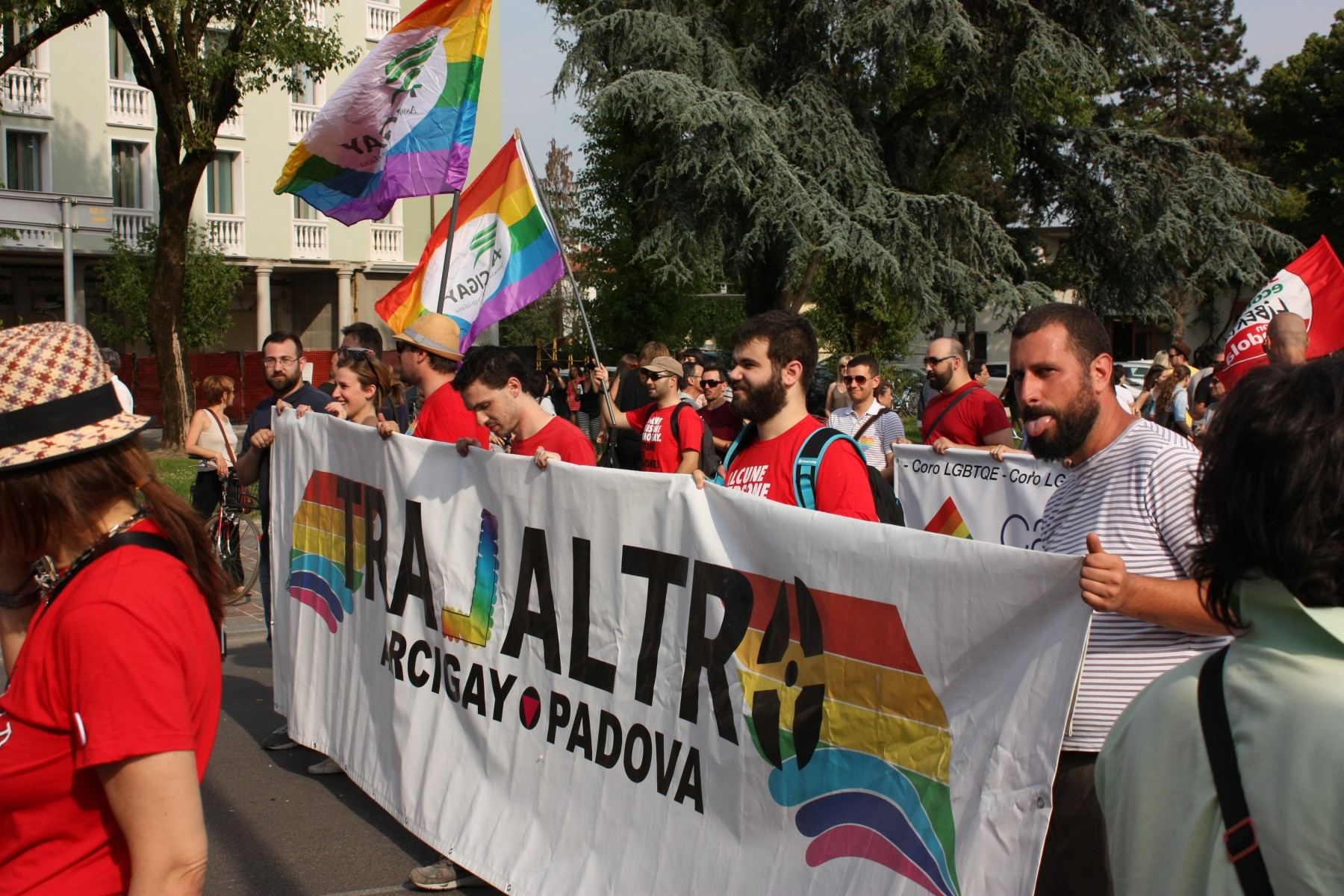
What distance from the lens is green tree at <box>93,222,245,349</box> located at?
88.5 feet

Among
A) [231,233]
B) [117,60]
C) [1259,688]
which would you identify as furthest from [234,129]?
[1259,688]

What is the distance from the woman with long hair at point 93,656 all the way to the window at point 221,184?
34.7 meters

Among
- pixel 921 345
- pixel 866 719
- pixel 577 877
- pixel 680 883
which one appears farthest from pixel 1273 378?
pixel 921 345

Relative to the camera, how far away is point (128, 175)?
3297 cm

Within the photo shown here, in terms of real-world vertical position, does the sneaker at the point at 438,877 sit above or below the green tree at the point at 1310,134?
below

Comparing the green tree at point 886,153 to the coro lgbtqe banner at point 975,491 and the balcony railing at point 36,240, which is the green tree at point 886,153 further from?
the balcony railing at point 36,240

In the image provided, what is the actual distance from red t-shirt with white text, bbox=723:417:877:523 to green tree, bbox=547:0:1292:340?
16.9 metres

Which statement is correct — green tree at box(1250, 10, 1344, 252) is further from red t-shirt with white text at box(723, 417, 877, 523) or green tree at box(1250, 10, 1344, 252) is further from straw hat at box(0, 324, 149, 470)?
straw hat at box(0, 324, 149, 470)

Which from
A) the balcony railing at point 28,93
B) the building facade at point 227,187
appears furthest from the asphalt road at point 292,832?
the balcony railing at point 28,93

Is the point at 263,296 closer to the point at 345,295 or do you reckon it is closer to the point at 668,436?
the point at 345,295

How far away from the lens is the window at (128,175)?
32.7 metres

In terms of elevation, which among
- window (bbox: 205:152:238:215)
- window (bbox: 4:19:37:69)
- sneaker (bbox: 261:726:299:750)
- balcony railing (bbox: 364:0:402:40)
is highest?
balcony railing (bbox: 364:0:402:40)

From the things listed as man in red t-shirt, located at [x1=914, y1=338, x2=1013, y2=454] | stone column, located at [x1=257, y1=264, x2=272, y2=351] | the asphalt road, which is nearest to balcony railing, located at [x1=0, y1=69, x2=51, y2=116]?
stone column, located at [x1=257, y1=264, x2=272, y2=351]

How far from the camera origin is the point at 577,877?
150 inches
